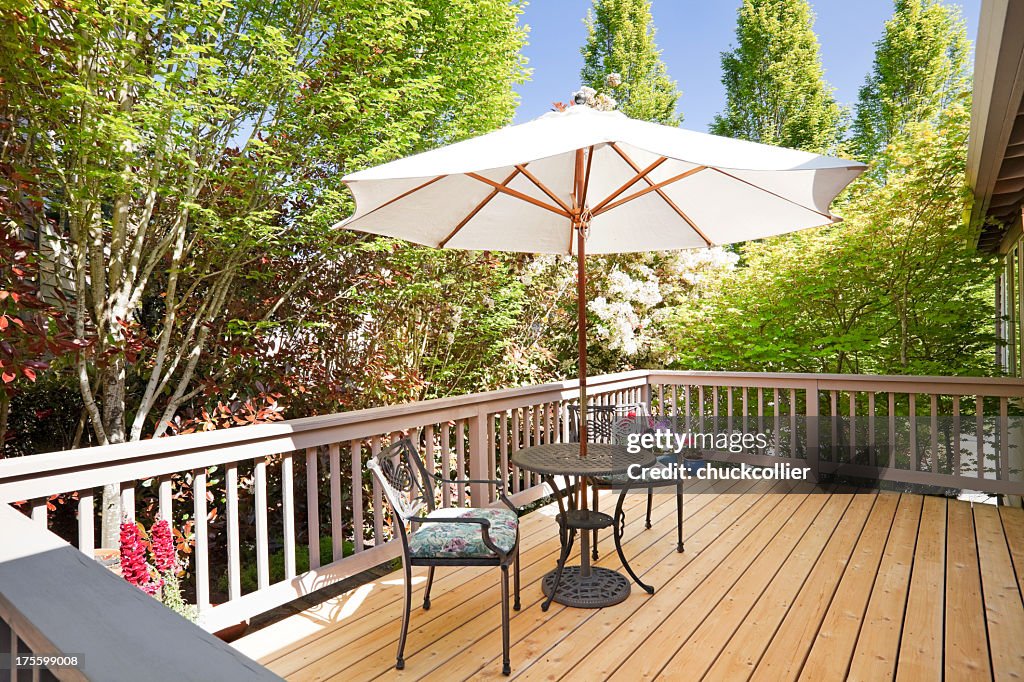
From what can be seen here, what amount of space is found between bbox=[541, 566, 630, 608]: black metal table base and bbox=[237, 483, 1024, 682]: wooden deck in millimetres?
50

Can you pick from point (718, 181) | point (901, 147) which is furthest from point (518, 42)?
point (901, 147)

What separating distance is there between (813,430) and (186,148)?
535 centimetres

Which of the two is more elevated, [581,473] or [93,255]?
[93,255]

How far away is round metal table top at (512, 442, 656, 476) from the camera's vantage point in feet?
8.89

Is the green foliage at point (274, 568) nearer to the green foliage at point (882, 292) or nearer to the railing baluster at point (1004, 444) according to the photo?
the green foliage at point (882, 292)

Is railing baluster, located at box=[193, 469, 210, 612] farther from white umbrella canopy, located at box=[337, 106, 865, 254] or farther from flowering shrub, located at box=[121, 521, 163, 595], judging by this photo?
white umbrella canopy, located at box=[337, 106, 865, 254]

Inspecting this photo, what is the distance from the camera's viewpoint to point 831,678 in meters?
2.18

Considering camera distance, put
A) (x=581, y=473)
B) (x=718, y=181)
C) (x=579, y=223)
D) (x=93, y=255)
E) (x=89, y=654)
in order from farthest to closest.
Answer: (x=93, y=255) < (x=718, y=181) < (x=579, y=223) < (x=581, y=473) < (x=89, y=654)

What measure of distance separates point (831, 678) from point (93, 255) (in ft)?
15.3

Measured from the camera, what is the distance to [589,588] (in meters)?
2.91

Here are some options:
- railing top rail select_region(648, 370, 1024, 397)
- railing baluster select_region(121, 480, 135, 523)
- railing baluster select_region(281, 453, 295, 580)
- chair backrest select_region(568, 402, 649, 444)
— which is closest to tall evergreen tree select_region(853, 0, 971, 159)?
railing top rail select_region(648, 370, 1024, 397)

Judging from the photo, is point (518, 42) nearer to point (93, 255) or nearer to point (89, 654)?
point (93, 255)

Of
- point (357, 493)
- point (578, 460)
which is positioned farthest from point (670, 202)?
point (357, 493)

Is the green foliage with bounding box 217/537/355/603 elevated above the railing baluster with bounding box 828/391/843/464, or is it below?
below
